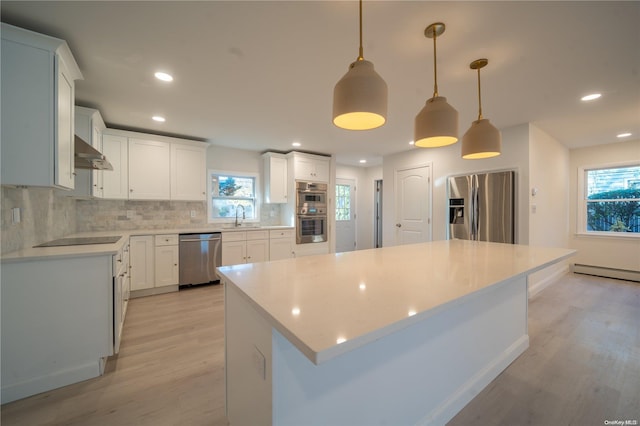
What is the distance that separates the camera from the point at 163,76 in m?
2.23

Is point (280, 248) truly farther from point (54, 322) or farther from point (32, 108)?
point (32, 108)

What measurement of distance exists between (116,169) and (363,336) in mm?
4223

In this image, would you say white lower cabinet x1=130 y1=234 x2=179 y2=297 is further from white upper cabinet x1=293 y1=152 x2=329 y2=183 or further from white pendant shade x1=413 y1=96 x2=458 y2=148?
white pendant shade x1=413 y1=96 x2=458 y2=148

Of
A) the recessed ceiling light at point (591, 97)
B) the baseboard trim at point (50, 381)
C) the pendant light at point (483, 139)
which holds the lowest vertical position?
the baseboard trim at point (50, 381)

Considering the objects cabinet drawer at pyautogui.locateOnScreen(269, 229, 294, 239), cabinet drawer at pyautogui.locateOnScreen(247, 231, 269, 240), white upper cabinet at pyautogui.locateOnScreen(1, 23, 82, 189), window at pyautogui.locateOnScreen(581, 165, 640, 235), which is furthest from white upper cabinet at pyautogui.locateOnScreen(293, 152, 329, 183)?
window at pyautogui.locateOnScreen(581, 165, 640, 235)

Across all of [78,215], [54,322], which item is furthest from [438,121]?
[78,215]

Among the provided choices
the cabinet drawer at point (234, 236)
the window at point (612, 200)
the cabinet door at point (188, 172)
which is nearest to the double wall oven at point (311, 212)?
the cabinet drawer at point (234, 236)

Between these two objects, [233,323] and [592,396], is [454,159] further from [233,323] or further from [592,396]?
[233,323]

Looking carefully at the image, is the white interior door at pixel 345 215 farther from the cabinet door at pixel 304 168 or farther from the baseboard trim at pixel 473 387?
the baseboard trim at pixel 473 387

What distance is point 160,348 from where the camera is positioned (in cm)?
221

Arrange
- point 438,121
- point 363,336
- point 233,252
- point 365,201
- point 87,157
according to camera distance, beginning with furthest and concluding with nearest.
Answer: point 365,201, point 233,252, point 87,157, point 438,121, point 363,336

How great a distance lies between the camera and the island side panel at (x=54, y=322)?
160cm

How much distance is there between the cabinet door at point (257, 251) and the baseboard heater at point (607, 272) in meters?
5.92

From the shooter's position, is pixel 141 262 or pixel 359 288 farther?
pixel 141 262
